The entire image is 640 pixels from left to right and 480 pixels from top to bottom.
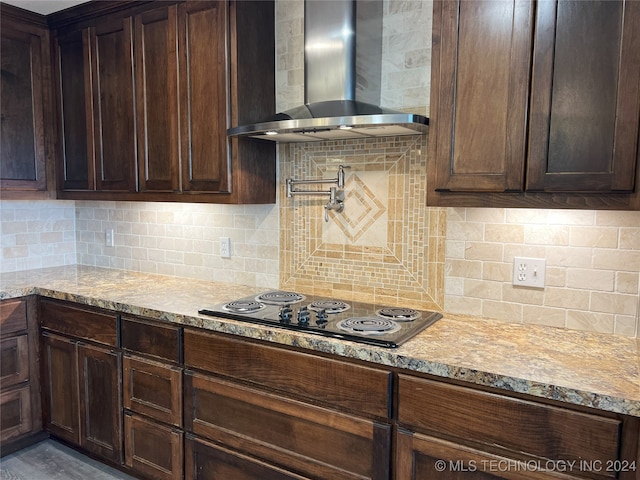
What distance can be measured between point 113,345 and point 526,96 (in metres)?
2.20

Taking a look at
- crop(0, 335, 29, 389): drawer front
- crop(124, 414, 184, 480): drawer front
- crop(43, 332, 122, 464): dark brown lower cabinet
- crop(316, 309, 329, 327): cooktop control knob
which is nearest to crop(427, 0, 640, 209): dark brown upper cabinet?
crop(316, 309, 329, 327): cooktop control knob

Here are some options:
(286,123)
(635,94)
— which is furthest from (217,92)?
(635,94)

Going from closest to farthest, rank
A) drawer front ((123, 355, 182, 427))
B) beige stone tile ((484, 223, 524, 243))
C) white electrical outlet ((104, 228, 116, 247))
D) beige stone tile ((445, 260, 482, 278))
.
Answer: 1. beige stone tile ((484, 223, 524, 243))
2. beige stone tile ((445, 260, 482, 278))
3. drawer front ((123, 355, 182, 427))
4. white electrical outlet ((104, 228, 116, 247))

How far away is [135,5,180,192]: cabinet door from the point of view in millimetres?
2533

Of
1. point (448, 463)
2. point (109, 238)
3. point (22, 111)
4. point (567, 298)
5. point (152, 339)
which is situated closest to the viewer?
point (448, 463)

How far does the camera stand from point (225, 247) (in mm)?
2826

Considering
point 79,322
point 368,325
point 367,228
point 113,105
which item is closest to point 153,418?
point 79,322

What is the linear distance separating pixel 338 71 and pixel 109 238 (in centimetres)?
217

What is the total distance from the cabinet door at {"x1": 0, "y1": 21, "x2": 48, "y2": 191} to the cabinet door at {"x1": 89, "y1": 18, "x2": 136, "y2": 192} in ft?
1.59

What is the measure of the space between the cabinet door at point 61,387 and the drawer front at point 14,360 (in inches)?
3.7

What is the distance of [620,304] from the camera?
1.84m

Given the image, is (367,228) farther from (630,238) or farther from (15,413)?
(15,413)

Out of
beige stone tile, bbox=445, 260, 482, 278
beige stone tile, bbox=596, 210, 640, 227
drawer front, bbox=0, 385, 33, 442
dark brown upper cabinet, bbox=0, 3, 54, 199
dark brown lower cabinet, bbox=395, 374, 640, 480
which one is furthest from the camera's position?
dark brown upper cabinet, bbox=0, 3, 54, 199

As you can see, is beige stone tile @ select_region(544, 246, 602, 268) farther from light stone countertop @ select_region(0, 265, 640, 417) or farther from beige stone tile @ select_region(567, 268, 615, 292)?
light stone countertop @ select_region(0, 265, 640, 417)
